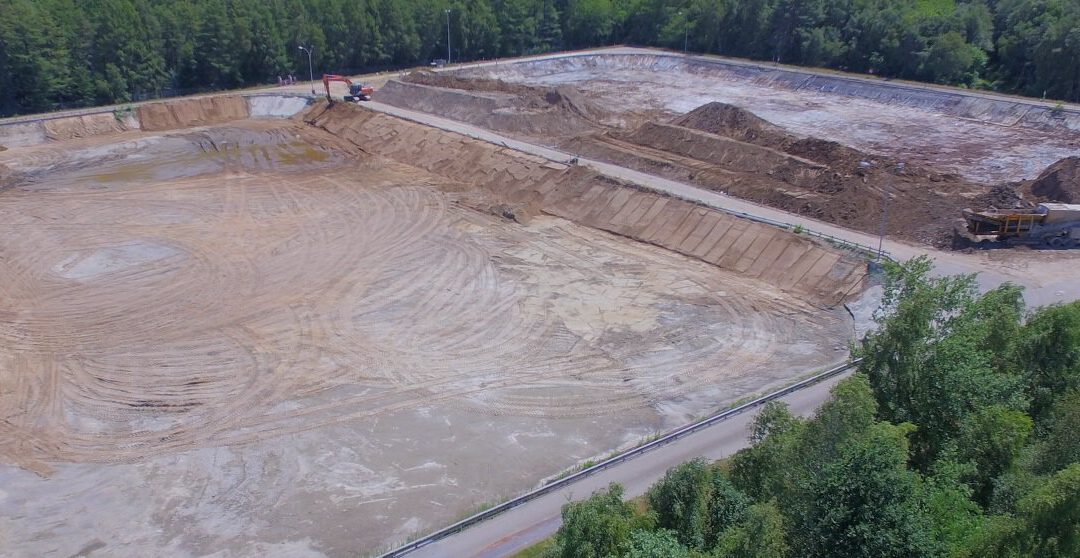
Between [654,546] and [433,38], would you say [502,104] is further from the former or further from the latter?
[654,546]

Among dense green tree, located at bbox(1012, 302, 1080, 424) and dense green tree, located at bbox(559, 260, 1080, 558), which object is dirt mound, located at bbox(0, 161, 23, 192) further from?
dense green tree, located at bbox(1012, 302, 1080, 424)

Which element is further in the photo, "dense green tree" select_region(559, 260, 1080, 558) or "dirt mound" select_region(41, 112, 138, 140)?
"dirt mound" select_region(41, 112, 138, 140)

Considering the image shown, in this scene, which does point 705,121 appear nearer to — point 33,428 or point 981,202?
point 981,202

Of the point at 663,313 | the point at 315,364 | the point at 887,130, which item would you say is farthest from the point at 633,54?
the point at 315,364

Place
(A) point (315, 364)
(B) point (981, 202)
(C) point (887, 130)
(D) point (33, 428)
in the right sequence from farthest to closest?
(C) point (887, 130), (B) point (981, 202), (A) point (315, 364), (D) point (33, 428)

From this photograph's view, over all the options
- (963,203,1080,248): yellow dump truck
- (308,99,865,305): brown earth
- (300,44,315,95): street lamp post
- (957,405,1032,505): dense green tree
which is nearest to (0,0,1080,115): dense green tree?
(300,44,315,95): street lamp post

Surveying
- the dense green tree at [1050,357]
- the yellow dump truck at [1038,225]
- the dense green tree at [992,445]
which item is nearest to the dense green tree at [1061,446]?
the dense green tree at [992,445]

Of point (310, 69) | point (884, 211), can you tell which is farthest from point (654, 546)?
point (310, 69)
